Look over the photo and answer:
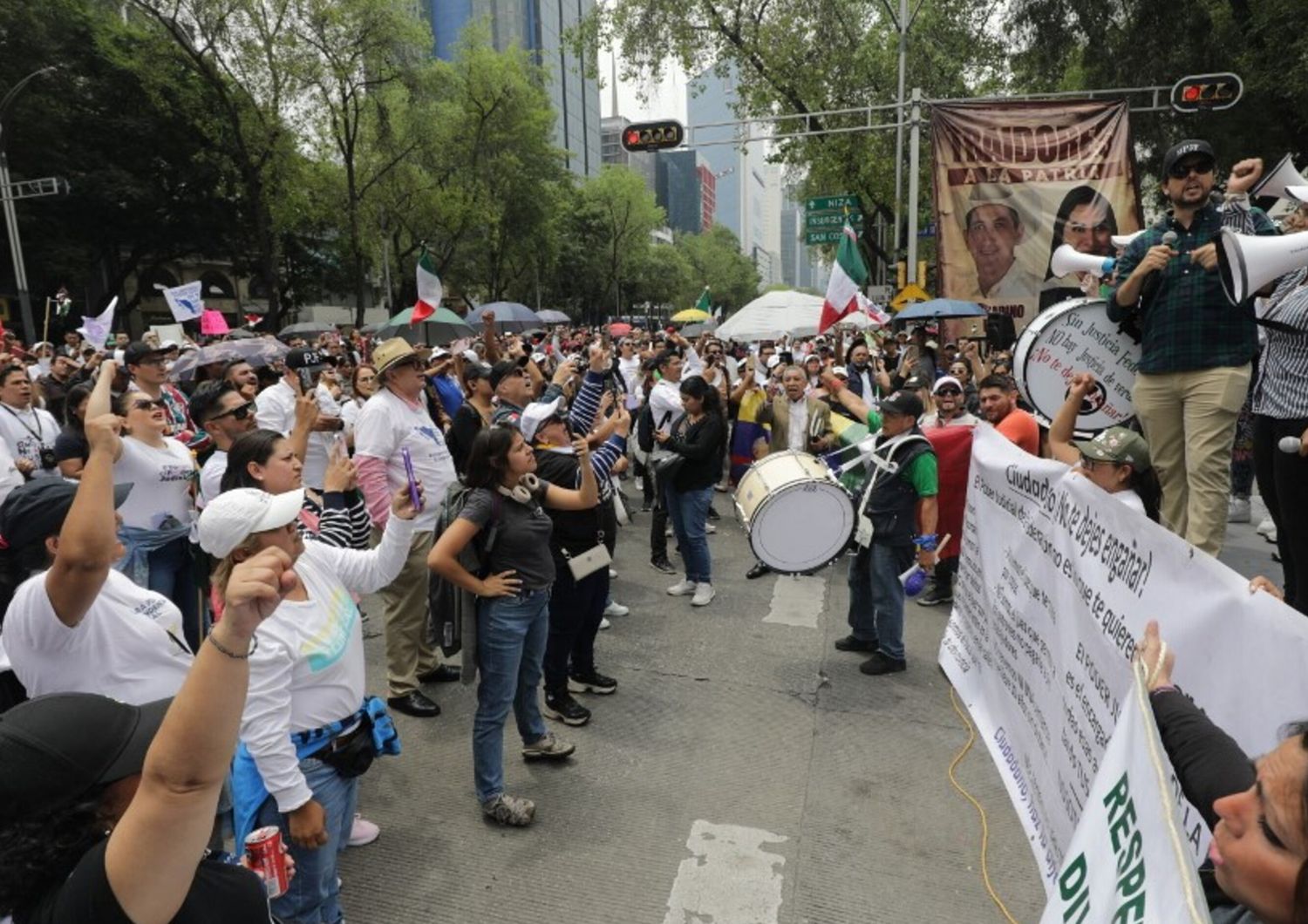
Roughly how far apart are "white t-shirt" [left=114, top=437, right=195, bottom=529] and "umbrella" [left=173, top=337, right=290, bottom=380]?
513cm

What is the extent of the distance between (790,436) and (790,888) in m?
6.01

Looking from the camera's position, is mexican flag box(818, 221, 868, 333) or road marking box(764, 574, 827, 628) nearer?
road marking box(764, 574, 827, 628)

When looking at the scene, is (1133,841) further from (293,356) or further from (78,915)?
(293,356)

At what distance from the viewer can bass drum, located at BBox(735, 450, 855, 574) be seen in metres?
4.94

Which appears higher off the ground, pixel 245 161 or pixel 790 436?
pixel 245 161

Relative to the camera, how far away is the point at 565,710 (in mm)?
4719

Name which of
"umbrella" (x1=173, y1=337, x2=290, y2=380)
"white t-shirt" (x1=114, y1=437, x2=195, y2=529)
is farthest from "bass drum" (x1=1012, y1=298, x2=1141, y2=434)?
"umbrella" (x1=173, y1=337, x2=290, y2=380)

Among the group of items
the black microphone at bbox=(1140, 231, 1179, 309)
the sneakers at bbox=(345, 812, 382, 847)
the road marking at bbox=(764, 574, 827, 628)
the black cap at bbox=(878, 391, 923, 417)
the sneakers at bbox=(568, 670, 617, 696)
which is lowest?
the road marking at bbox=(764, 574, 827, 628)

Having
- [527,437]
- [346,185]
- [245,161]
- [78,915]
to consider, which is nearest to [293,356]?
[527,437]

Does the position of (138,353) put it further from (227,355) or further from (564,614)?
(227,355)

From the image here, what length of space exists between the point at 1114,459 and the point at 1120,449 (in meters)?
0.05

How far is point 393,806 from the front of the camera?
3898 millimetres

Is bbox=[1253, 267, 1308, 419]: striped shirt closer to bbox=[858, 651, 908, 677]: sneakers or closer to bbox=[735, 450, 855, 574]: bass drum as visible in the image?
bbox=[735, 450, 855, 574]: bass drum

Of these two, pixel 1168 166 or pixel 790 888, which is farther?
pixel 1168 166
